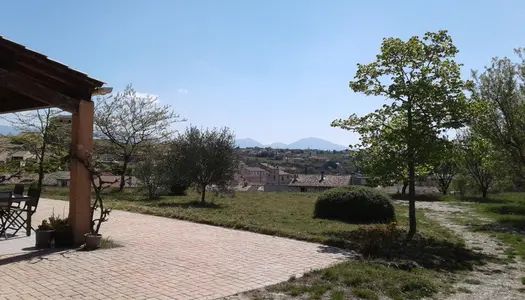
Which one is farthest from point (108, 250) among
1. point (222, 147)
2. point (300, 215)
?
point (222, 147)

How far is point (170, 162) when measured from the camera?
20.8 m

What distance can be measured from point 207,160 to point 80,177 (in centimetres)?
1138

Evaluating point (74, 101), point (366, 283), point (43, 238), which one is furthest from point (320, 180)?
point (366, 283)

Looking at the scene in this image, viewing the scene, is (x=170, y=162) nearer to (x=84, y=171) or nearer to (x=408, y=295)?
(x=84, y=171)

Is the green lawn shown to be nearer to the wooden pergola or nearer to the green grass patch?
the green grass patch

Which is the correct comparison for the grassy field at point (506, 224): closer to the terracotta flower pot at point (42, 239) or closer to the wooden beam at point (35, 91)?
the terracotta flower pot at point (42, 239)

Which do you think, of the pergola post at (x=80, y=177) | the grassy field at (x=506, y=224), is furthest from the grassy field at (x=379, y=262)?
the pergola post at (x=80, y=177)

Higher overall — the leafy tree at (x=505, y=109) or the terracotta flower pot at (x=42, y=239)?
the leafy tree at (x=505, y=109)

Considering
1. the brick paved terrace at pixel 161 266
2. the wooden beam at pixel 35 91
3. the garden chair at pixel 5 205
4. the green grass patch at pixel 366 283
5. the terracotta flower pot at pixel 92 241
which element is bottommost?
the green grass patch at pixel 366 283

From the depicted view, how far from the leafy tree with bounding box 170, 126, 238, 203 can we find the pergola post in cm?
1114

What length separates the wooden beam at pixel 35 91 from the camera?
7.13 meters

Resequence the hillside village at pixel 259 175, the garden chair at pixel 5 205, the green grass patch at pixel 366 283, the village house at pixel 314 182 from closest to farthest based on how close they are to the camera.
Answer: the green grass patch at pixel 366 283 → the garden chair at pixel 5 205 → the hillside village at pixel 259 175 → the village house at pixel 314 182

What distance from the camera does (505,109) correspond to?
1614 centimetres

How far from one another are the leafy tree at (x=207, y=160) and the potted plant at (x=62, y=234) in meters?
11.2
